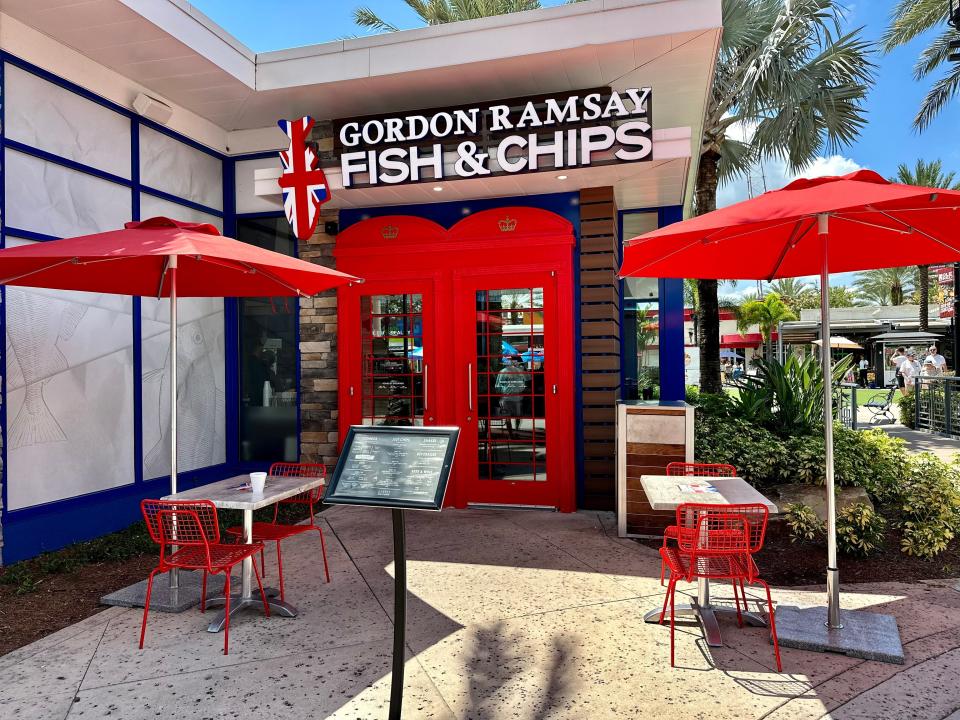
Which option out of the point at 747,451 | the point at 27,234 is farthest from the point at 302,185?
the point at 747,451

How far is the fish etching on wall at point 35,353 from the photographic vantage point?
5.27 m

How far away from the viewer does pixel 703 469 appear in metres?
5.00

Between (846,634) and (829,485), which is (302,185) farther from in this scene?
(846,634)

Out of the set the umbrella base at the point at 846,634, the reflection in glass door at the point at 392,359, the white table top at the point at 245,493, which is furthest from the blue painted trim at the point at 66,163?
the umbrella base at the point at 846,634

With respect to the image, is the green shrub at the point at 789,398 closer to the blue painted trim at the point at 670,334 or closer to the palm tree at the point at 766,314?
the blue painted trim at the point at 670,334

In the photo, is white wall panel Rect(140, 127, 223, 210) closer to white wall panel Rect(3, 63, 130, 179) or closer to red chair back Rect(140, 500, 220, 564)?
white wall panel Rect(3, 63, 130, 179)

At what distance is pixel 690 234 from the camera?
3512 mm

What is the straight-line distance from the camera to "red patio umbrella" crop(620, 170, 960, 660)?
125 inches

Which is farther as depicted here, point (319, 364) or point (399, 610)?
point (319, 364)

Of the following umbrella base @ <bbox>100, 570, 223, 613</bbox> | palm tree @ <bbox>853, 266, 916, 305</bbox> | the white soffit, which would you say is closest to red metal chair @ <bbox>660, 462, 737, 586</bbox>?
umbrella base @ <bbox>100, 570, 223, 613</bbox>

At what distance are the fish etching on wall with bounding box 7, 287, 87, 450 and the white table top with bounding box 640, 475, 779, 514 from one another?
505 centimetres

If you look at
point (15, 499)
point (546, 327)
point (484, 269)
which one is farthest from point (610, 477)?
point (15, 499)

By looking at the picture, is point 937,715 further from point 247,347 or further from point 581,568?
point 247,347

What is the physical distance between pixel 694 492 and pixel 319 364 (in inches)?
190
